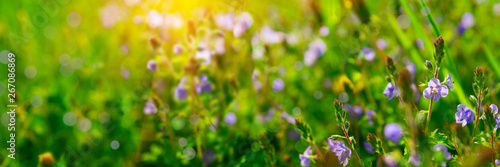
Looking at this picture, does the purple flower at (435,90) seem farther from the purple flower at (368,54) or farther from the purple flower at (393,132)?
the purple flower at (368,54)

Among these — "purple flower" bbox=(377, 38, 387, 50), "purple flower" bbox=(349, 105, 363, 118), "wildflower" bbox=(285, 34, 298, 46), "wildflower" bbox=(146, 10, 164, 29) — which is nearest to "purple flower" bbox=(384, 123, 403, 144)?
"purple flower" bbox=(349, 105, 363, 118)

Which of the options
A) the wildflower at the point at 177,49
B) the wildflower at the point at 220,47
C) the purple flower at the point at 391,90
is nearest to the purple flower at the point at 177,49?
the wildflower at the point at 177,49

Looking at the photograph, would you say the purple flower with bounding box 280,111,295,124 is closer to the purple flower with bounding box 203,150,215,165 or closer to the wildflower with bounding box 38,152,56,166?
the purple flower with bounding box 203,150,215,165

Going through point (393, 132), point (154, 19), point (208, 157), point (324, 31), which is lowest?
A: point (393, 132)

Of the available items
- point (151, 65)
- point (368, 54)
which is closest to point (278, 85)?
point (368, 54)

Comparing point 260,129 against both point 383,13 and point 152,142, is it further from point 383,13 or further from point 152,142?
point 383,13

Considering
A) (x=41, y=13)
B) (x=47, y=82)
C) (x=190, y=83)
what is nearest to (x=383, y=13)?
(x=190, y=83)

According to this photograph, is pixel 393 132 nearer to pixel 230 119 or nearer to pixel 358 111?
pixel 358 111
